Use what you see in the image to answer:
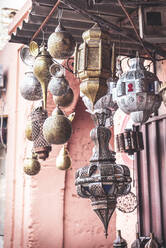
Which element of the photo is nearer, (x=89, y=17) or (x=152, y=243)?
(x=89, y=17)

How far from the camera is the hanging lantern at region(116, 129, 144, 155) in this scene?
3539 millimetres

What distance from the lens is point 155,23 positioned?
2943mm

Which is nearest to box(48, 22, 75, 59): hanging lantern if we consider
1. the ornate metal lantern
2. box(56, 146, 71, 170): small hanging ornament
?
the ornate metal lantern

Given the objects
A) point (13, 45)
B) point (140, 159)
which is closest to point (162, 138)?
point (140, 159)

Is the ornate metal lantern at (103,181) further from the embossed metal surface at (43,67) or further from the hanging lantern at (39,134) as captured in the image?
the hanging lantern at (39,134)

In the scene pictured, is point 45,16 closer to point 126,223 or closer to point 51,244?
point 126,223

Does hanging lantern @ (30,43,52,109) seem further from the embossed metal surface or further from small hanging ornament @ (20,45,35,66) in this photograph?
small hanging ornament @ (20,45,35,66)

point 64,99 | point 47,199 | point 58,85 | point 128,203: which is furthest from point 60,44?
point 47,199

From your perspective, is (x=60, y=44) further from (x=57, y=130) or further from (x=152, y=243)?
(x=152, y=243)

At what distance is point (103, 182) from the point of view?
8.23 feet

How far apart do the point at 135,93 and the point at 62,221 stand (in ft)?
10.6

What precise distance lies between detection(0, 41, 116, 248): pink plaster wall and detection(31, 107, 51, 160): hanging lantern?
2168mm

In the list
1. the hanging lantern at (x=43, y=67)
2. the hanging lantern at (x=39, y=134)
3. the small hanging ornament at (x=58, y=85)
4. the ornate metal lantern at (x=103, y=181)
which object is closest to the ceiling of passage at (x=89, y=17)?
the hanging lantern at (x=43, y=67)

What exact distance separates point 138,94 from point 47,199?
10.2 ft
